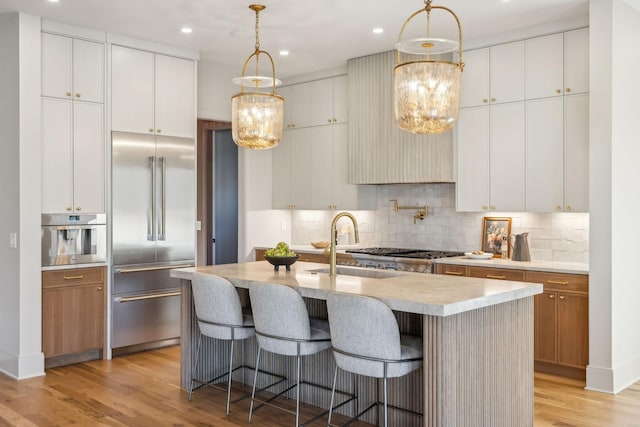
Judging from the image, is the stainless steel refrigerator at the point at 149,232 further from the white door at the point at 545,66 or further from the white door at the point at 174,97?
the white door at the point at 545,66

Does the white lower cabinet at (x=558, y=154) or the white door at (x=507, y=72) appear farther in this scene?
the white door at (x=507, y=72)

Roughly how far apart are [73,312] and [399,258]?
2.92 metres

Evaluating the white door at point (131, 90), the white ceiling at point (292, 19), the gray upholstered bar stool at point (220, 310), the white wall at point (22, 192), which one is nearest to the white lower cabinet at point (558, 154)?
the white ceiling at point (292, 19)

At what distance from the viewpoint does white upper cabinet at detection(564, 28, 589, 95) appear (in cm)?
488

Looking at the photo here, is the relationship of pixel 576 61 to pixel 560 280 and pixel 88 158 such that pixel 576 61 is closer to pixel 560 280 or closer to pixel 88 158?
pixel 560 280

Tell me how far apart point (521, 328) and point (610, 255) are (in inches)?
53.5

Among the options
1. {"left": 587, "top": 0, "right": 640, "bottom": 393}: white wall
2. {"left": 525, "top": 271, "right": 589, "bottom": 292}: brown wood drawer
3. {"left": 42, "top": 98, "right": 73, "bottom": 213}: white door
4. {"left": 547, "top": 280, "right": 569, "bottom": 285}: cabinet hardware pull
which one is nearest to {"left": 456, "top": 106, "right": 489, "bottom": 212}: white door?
{"left": 525, "top": 271, "right": 589, "bottom": 292}: brown wood drawer

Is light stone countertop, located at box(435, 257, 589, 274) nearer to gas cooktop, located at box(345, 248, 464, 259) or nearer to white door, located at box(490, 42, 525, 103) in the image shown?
gas cooktop, located at box(345, 248, 464, 259)

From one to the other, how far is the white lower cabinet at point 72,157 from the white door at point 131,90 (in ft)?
0.59

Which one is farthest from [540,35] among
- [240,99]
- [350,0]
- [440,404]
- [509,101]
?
[440,404]

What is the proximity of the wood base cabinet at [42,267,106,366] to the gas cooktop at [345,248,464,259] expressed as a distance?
2.47 meters

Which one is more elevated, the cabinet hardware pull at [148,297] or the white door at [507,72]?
the white door at [507,72]

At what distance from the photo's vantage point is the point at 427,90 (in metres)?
3.34

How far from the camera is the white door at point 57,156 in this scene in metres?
5.07
